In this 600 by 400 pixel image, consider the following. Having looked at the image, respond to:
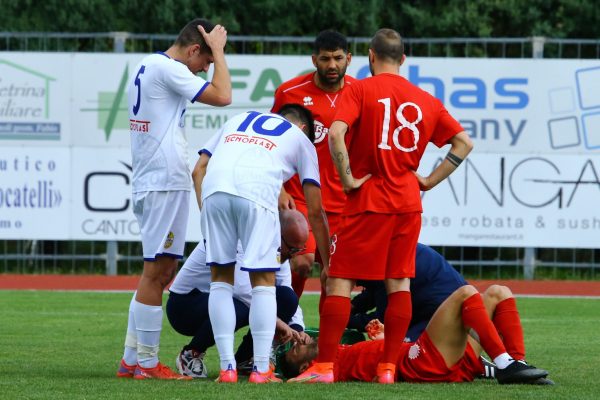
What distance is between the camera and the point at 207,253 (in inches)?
311

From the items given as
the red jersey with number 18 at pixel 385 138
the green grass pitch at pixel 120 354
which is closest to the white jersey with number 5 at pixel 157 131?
the red jersey with number 18 at pixel 385 138

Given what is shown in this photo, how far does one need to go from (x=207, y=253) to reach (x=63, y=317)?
18.8 feet

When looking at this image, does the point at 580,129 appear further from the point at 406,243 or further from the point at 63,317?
the point at 406,243

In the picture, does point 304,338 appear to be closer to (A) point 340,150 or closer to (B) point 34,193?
(A) point 340,150

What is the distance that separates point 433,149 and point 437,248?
1431 mm

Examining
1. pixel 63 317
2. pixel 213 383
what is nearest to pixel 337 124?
pixel 213 383

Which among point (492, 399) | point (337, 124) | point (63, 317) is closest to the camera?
point (492, 399)

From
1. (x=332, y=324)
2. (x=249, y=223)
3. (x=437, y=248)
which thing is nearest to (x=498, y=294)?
(x=332, y=324)

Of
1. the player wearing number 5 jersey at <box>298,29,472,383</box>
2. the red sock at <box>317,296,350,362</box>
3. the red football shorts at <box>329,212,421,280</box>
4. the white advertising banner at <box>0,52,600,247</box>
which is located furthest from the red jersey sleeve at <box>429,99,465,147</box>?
the white advertising banner at <box>0,52,600,247</box>

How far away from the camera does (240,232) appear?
7.89 m

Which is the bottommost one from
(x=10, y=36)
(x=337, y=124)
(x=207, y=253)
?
(x=207, y=253)

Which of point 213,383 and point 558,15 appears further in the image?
point 558,15

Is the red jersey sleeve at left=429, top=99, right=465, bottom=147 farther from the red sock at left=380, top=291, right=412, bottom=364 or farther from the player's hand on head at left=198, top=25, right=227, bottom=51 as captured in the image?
the player's hand on head at left=198, top=25, right=227, bottom=51

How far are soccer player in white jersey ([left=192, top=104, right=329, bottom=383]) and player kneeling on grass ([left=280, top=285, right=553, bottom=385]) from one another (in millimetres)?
444
